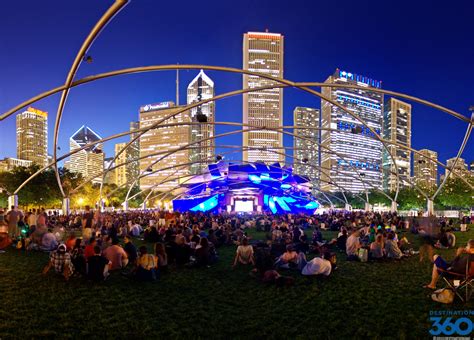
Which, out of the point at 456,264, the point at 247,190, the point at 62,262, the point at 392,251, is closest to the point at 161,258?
the point at 62,262

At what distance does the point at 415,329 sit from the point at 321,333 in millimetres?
1785

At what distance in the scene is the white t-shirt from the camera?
1120 cm

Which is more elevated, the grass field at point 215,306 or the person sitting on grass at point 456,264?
the person sitting on grass at point 456,264

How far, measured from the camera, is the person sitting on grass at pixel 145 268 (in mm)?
10750

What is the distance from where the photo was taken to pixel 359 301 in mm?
8836

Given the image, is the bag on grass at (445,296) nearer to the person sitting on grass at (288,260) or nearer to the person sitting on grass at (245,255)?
the person sitting on grass at (288,260)

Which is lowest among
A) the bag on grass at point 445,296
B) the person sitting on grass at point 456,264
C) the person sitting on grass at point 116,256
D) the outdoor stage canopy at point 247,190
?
the bag on grass at point 445,296

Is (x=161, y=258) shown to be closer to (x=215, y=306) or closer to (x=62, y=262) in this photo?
(x=62, y=262)

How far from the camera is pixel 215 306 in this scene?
835 centimetres

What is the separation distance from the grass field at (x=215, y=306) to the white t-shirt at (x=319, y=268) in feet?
0.89

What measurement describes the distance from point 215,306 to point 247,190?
65017mm

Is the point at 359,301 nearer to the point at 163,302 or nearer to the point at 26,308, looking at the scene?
the point at 163,302

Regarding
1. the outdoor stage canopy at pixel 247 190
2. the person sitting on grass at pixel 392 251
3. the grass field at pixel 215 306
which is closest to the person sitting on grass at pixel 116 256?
the grass field at pixel 215 306

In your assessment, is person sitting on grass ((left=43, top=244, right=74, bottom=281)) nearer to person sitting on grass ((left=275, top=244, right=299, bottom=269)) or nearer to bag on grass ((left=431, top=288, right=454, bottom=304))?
person sitting on grass ((left=275, top=244, right=299, bottom=269))
